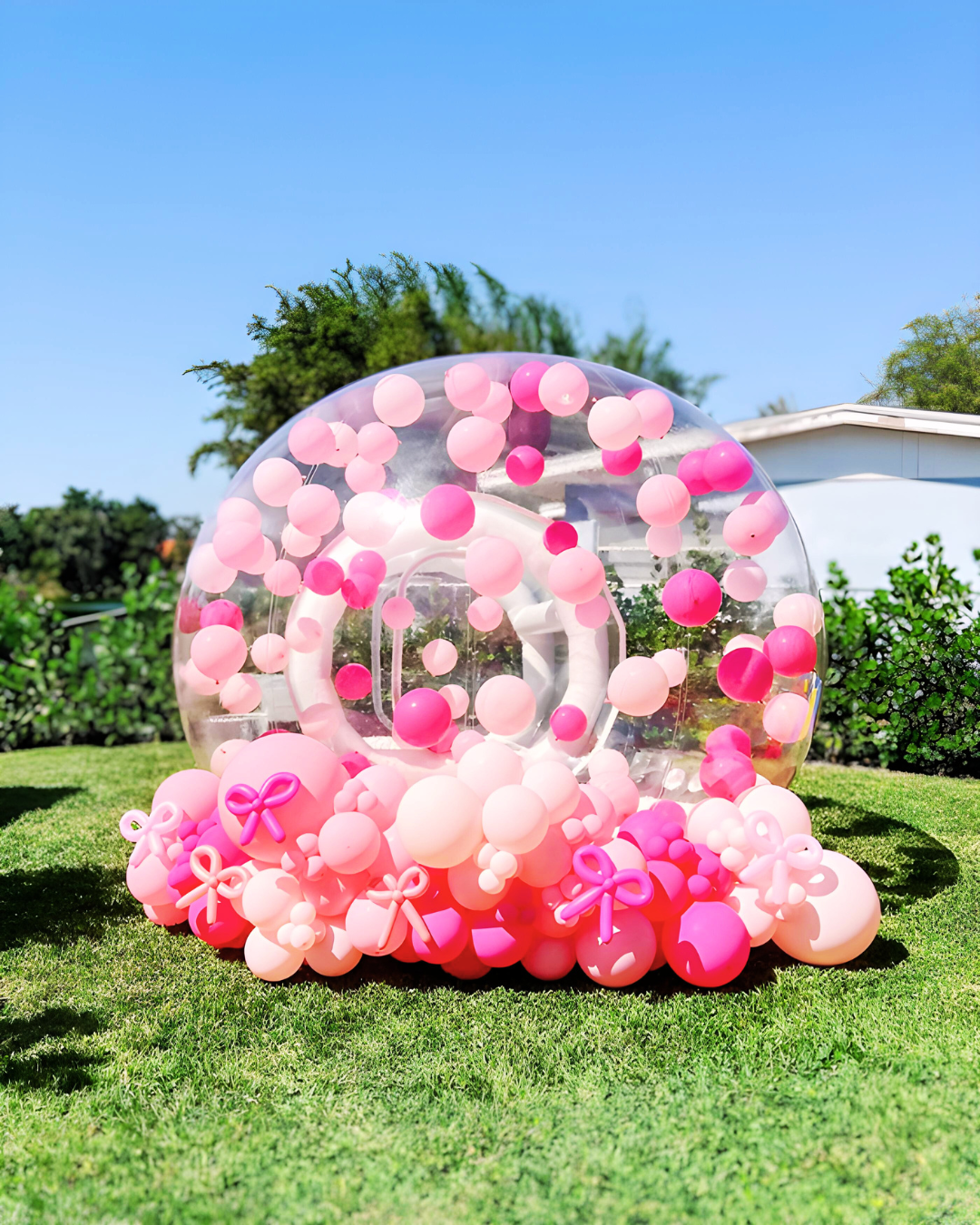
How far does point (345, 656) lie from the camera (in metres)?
4.72

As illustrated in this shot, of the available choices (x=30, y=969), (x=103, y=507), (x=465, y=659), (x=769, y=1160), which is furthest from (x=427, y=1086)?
(x=103, y=507)

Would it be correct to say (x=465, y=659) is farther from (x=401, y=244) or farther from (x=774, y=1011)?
(x=401, y=244)

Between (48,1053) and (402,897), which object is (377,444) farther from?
(48,1053)

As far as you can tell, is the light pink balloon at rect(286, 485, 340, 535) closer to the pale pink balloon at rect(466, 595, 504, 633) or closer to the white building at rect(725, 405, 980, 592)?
the pale pink balloon at rect(466, 595, 504, 633)

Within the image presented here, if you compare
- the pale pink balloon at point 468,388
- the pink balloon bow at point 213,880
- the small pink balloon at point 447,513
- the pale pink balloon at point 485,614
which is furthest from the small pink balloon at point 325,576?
the pink balloon bow at point 213,880

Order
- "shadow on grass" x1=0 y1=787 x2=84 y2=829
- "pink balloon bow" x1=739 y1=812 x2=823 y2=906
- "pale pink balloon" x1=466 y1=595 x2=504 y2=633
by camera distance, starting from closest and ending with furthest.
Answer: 1. "pink balloon bow" x1=739 y1=812 x2=823 y2=906
2. "pale pink balloon" x1=466 y1=595 x2=504 y2=633
3. "shadow on grass" x1=0 y1=787 x2=84 y2=829

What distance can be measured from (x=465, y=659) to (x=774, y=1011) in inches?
78.3

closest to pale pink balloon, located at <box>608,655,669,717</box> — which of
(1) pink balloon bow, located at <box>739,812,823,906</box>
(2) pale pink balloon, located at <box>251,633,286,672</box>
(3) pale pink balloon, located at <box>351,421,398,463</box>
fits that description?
(1) pink balloon bow, located at <box>739,812,823,906</box>

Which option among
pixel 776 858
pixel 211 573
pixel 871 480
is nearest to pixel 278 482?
pixel 211 573

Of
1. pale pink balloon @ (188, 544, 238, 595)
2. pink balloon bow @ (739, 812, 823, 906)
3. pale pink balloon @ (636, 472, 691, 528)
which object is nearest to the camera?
pink balloon bow @ (739, 812, 823, 906)

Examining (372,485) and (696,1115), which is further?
(372,485)

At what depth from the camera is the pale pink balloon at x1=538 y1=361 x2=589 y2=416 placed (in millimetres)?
4781

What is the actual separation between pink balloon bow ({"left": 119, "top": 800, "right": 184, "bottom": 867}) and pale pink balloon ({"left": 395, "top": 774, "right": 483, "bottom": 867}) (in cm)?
128

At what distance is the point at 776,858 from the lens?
13.6 feet
